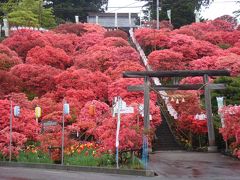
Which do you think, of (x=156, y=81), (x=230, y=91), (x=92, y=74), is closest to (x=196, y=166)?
(x=230, y=91)

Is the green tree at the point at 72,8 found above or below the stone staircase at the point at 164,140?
above

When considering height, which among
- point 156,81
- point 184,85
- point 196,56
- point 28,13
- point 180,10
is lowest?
point 184,85

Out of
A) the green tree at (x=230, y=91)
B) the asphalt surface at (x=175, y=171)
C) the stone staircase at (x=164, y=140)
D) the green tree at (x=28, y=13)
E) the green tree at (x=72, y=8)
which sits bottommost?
the asphalt surface at (x=175, y=171)

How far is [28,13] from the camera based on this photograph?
5856 centimetres

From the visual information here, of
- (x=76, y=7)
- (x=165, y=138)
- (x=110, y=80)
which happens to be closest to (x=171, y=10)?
(x=76, y=7)

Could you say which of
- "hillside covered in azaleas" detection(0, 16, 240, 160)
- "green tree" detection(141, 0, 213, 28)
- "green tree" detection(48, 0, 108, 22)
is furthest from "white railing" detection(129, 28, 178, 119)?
"green tree" detection(48, 0, 108, 22)

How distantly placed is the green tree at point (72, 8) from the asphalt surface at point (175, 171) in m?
48.7

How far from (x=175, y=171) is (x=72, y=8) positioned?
182 feet

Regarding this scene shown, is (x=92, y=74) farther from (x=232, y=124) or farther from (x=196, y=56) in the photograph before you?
(x=232, y=124)

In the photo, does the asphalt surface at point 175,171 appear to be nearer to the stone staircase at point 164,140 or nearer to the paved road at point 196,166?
the paved road at point 196,166

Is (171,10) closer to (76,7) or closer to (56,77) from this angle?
(76,7)

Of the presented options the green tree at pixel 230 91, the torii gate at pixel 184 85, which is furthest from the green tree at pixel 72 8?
the torii gate at pixel 184 85

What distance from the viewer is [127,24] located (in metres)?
73.9

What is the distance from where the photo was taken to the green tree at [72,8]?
69875 mm
